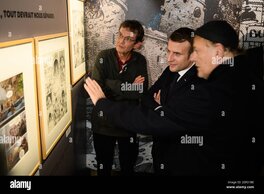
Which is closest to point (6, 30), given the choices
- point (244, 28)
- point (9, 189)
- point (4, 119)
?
point (4, 119)

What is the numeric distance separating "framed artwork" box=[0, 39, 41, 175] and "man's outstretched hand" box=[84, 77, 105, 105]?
264mm

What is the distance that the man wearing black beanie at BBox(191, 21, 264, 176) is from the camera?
1.09 m

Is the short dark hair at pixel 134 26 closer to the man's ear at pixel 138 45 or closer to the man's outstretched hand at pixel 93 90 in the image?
the man's ear at pixel 138 45

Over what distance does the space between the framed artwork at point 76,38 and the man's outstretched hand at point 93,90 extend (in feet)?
0.15

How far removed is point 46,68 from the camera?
1.06 m

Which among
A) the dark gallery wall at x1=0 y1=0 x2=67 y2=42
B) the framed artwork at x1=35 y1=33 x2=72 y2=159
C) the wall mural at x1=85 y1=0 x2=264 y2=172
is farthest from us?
the wall mural at x1=85 y1=0 x2=264 y2=172

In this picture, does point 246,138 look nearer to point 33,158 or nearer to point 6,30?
point 33,158

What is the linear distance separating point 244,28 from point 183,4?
27 cm

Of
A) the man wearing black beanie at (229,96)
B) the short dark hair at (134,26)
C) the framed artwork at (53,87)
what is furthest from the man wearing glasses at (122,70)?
the man wearing black beanie at (229,96)

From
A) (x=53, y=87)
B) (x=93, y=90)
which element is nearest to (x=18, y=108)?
(x=53, y=87)

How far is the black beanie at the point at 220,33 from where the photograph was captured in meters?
1.12

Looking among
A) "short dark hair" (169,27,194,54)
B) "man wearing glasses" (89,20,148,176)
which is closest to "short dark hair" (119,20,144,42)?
"man wearing glasses" (89,20,148,176)

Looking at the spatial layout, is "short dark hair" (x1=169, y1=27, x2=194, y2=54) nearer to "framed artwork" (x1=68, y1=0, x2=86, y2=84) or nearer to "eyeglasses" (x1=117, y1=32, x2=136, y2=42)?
"eyeglasses" (x1=117, y1=32, x2=136, y2=42)

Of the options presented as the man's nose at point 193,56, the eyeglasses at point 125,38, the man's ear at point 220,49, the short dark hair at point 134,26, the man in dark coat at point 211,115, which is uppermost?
the short dark hair at point 134,26
